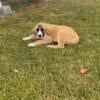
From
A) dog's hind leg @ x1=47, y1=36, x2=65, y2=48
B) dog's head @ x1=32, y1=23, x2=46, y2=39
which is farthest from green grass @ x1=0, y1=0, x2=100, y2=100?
dog's head @ x1=32, y1=23, x2=46, y2=39

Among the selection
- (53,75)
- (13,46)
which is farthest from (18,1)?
(53,75)

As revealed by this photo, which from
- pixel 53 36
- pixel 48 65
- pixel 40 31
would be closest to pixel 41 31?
pixel 40 31

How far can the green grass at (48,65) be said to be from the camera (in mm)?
4848

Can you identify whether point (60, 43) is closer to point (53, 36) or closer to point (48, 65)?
point (53, 36)

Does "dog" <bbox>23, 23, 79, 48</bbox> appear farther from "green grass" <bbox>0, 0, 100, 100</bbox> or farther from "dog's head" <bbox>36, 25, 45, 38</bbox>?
"green grass" <bbox>0, 0, 100, 100</bbox>

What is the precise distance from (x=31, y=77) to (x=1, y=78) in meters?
0.46

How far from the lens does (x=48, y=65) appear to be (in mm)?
5840

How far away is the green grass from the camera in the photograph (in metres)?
4.85

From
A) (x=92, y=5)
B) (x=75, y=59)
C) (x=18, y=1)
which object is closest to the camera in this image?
(x=75, y=59)

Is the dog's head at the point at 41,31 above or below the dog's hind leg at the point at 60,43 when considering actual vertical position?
above

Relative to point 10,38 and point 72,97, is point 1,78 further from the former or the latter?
point 10,38

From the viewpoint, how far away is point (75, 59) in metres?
6.21

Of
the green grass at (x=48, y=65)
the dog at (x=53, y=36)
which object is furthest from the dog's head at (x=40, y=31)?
the green grass at (x=48, y=65)

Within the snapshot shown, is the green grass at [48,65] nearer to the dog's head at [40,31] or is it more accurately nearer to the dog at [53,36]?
the dog at [53,36]
